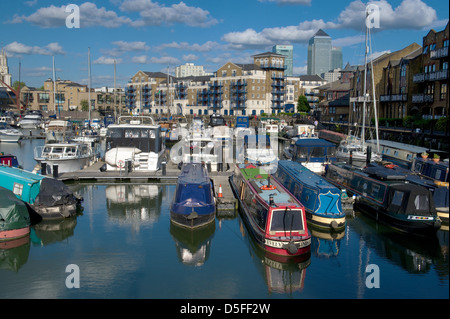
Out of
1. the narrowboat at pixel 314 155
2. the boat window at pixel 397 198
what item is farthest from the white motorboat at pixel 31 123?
the boat window at pixel 397 198

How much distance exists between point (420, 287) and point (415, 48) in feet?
186

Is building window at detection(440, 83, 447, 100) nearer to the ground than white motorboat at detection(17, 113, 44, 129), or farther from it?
farther from it

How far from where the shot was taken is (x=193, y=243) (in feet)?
71.5

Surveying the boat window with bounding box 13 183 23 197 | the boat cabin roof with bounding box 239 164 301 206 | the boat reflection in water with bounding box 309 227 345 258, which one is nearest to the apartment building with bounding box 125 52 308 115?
the boat cabin roof with bounding box 239 164 301 206

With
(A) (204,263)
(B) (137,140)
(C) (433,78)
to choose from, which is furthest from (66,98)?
(A) (204,263)

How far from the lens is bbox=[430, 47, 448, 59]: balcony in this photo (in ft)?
152

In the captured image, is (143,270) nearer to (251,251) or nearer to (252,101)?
(251,251)

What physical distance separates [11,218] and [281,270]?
1323 centimetres

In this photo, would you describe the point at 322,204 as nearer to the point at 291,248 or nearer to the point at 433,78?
the point at 291,248

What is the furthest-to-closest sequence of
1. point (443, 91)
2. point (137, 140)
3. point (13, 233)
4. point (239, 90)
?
point (239, 90)
point (443, 91)
point (137, 140)
point (13, 233)

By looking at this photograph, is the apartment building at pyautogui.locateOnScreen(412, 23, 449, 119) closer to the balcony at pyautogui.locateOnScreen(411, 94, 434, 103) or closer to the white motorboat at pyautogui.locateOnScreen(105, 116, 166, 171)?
the balcony at pyautogui.locateOnScreen(411, 94, 434, 103)

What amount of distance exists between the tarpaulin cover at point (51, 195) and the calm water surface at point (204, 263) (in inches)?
51.2

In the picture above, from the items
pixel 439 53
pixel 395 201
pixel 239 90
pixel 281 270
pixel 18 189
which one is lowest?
pixel 281 270

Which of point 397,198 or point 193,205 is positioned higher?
point 397,198
